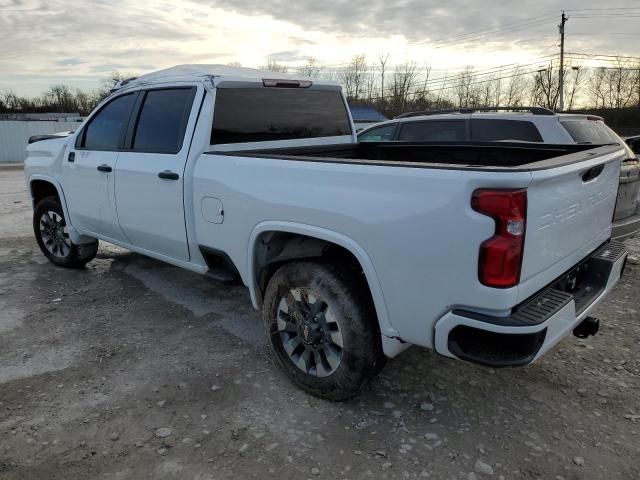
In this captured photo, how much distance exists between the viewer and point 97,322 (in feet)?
14.2

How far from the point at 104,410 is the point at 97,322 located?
146cm

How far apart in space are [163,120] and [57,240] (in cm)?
259

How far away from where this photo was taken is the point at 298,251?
297 centimetres

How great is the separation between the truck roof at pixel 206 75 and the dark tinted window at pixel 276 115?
0.09 meters

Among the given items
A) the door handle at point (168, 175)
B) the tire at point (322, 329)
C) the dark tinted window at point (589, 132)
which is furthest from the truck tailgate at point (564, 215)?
the dark tinted window at point (589, 132)

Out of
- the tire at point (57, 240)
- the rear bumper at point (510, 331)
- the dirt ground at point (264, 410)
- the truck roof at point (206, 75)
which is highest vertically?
the truck roof at point (206, 75)

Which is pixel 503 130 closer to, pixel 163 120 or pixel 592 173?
pixel 592 173

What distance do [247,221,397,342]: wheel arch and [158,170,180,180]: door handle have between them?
2.94 ft

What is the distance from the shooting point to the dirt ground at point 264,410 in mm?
2566

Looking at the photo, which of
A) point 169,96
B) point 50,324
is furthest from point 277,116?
point 50,324

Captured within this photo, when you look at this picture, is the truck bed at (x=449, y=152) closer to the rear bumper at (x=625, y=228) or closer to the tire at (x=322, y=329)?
the tire at (x=322, y=329)

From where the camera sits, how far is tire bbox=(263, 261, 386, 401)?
2.78 meters

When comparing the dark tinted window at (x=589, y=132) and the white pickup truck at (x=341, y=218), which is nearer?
the white pickup truck at (x=341, y=218)

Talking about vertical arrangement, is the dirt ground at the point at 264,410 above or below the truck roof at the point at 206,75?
below
